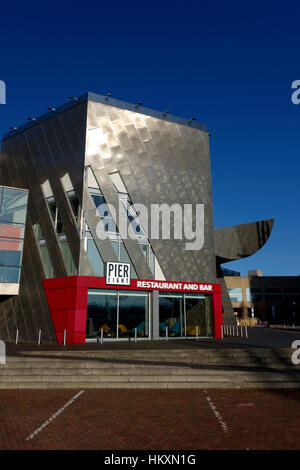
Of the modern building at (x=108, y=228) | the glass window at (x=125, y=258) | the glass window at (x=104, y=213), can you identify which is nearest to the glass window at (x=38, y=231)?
the modern building at (x=108, y=228)

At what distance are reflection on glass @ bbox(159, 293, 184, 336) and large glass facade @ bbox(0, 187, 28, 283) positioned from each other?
37.3ft

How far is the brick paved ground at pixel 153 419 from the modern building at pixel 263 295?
89.3 m

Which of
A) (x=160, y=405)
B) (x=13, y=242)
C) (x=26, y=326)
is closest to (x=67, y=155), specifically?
(x=13, y=242)

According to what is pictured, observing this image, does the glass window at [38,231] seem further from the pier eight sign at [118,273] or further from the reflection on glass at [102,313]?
the reflection on glass at [102,313]

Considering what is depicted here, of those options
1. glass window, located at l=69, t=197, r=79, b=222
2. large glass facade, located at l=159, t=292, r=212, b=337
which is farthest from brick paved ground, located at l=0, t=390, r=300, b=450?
large glass facade, located at l=159, t=292, r=212, b=337

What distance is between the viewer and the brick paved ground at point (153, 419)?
22.7 ft

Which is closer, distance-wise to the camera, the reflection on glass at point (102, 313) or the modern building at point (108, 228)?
the reflection on glass at point (102, 313)

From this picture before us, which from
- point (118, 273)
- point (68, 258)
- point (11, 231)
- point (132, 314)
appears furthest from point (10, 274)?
point (132, 314)

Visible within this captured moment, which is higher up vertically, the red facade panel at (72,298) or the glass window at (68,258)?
the glass window at (68,258)

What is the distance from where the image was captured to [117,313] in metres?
24.9

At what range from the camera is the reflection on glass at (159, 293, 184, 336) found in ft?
88.8

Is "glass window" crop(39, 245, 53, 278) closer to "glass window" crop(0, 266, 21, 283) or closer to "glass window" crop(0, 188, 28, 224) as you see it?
"glass window" crop(0, 266, 21, 283)

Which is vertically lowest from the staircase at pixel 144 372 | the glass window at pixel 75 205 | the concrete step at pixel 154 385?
the concrete step at pixel 154 385

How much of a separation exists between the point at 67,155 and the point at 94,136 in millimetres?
2433
